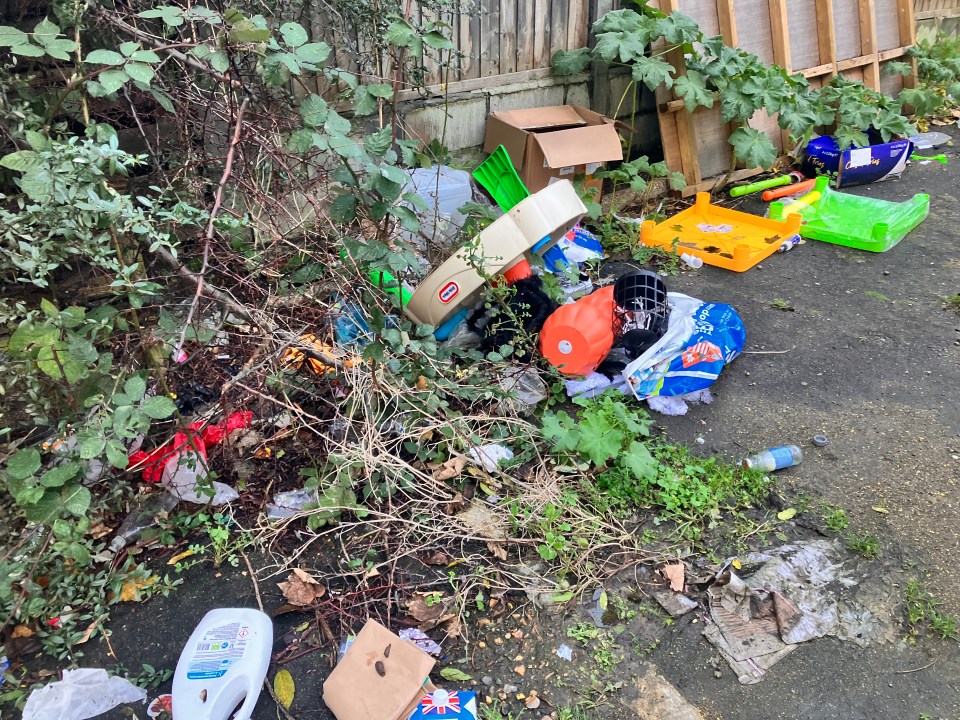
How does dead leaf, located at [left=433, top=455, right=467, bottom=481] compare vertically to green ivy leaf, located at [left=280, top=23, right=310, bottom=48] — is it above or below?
below

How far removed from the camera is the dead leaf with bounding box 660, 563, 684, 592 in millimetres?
2252

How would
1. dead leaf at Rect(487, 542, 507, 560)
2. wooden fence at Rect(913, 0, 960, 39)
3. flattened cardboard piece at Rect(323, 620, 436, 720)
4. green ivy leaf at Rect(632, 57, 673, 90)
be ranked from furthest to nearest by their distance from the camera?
wooden fence at Rect(913, 0, 960, 39) < green ivy leaf at Rect(632, 57, 673, 90) < dead leaf at Rect(487, 542, 507, 560) < flattened cardboard piece at Rect(323, 620, 436, 720)

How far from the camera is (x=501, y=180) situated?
13.4 feet

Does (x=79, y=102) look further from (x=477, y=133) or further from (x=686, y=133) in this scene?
(x=686, y=133)

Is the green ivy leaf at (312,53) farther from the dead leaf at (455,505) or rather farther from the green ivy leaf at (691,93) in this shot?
the green ivy leaf at (691,93)

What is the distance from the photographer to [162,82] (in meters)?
2.67

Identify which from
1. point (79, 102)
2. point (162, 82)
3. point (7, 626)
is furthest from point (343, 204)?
point (7, 626)

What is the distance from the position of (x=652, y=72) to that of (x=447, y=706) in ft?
12.2

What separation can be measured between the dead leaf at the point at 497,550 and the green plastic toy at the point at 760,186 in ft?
11.4

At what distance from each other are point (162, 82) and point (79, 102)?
322 mm

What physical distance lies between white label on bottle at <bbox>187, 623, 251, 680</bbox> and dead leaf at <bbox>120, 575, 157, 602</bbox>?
36cm

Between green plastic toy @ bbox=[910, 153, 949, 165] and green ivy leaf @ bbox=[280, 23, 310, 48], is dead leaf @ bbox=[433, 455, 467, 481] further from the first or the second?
green plastic toy @ bbox=[910, 153, 949, 165]

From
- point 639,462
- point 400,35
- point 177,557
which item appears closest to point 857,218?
point 639,462

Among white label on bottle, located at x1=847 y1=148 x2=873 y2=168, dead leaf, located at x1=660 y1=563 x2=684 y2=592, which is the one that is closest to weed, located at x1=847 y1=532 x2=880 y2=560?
dead leaf, located at x1=660 y1=563 x2=684 y2=592
